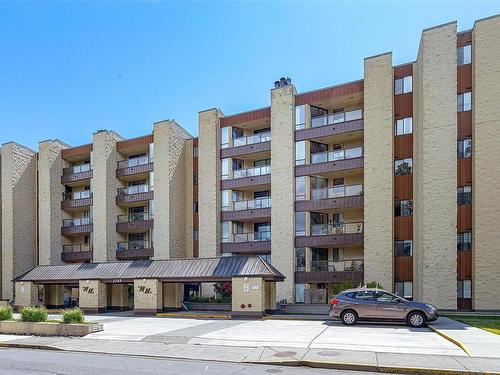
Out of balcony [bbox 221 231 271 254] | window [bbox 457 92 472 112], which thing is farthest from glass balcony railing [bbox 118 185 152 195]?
window [bbox 457 92 472 112]

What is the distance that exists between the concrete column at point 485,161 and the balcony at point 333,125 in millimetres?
8168

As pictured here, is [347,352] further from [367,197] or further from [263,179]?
[263,179]

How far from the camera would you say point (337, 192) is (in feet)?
113

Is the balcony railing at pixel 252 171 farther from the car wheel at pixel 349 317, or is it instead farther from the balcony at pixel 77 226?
the car wheel at pixel 349 317

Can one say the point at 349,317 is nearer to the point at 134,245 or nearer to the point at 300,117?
the point at 300,117

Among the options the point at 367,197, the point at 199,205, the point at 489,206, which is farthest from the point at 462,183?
the point at 199,205

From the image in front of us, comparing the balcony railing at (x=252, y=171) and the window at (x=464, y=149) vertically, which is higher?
the window at (x=464, y=149)

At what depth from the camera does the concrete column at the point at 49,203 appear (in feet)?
151

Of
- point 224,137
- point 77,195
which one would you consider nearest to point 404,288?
point 224,137

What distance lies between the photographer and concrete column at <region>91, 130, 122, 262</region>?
4331 cm

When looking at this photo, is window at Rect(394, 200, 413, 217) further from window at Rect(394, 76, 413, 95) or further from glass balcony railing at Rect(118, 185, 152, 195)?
glass balcony railing at Rect(118, 185, 152, 195)

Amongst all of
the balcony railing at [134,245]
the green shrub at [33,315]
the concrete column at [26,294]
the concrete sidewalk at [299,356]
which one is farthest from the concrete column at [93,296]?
the concrete sidewalk at [299,356]

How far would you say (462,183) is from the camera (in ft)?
90.8

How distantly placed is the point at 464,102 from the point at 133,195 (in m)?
29.2
